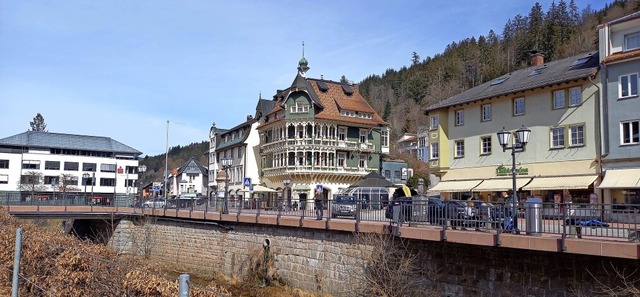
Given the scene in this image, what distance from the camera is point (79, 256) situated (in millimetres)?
7258

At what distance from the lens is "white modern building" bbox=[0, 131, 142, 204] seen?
81.1 metres

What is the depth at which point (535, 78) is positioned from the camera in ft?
115

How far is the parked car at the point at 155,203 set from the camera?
35856mm

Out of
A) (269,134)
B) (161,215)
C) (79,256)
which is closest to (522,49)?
(269,134)

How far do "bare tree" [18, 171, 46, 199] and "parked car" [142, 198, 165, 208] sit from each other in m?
46.6

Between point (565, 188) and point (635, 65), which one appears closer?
point (635, 65)

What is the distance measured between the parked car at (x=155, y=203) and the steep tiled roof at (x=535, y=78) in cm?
2018

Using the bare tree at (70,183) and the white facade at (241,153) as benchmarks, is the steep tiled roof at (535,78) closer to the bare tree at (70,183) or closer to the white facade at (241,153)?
the white facade at (241,153)

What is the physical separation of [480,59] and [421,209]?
112 meters

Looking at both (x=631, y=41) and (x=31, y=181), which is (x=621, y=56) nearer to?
(x=631, y=41)

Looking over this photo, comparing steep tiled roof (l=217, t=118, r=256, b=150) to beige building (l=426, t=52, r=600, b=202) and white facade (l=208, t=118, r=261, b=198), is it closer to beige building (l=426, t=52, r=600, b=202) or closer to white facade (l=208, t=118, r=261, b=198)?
white facade (l=208, t=118, r=261, b=198)

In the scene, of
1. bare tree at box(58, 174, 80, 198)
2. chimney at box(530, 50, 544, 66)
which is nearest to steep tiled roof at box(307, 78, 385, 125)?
chimney at box(530, 50, 544, 66)

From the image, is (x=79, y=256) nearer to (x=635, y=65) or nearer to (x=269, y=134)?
(x=635, y=65)

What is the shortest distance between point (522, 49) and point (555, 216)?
98203 millimetres
